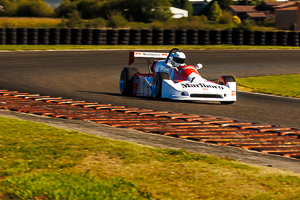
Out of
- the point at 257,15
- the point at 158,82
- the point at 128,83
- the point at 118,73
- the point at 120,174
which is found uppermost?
the point at 120,174

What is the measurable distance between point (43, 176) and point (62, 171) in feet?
0.84

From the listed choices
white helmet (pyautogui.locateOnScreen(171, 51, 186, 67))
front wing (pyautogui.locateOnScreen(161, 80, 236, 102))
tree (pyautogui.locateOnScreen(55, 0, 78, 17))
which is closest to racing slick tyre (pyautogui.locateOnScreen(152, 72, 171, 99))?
front wing (pyautogui.locateOnScreen(161, 80, 236, 102))

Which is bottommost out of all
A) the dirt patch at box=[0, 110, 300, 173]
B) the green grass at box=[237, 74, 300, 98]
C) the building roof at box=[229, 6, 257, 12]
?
the building roof at box=[229, 6, 257, 12]

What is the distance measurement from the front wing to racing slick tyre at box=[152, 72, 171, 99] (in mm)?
108

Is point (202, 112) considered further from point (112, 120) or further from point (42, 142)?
point (42, 142)

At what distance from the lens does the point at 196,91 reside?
10.7m

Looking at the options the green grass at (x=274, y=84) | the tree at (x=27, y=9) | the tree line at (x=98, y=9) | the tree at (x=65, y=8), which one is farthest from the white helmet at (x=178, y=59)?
the tree at (x=27, y=9)

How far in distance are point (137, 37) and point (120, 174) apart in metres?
22.3

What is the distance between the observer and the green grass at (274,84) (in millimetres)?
14008

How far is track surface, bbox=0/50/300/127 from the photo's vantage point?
404 inches

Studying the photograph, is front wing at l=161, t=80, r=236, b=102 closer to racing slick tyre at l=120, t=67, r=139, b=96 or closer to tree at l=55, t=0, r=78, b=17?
racing slick tyre at l=120, t=67, r=139, b=96

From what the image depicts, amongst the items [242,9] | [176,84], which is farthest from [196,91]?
[242,9]

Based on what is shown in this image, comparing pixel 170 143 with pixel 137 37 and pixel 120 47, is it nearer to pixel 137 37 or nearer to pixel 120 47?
pixel 120 47

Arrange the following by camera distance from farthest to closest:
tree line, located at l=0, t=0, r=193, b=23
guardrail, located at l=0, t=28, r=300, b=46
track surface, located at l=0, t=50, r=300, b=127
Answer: tree line, located at l=0, t=0, r=193, b=23
guardrail, located at l=0, t=28, r=300, b=46
track surface, located at l=0, t=50, r=300, b=127
